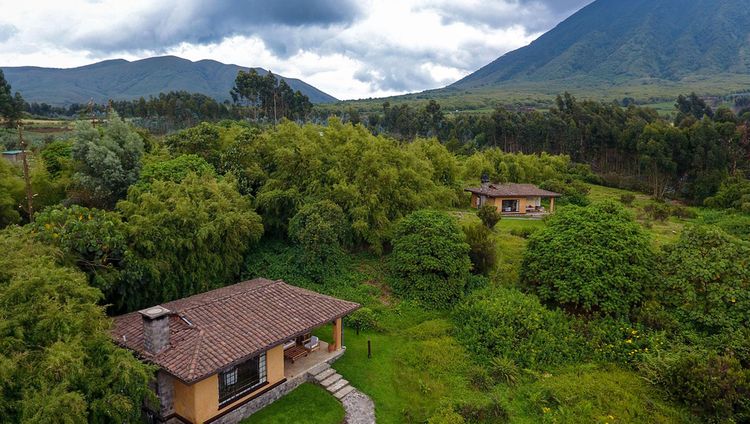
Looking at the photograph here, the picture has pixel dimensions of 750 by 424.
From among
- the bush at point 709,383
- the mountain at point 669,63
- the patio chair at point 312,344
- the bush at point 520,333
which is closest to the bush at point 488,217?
the bush at point 520,333

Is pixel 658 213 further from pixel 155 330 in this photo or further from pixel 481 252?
pixel 155 330

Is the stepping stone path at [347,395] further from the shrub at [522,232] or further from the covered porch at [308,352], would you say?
the shrub at [522,232]

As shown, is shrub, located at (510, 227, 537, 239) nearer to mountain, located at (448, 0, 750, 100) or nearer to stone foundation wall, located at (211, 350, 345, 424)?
stone foundation wall, located at (211, 350, 345, 424)

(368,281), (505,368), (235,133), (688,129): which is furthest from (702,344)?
(688,129)

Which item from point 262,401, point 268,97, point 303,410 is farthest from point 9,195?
point 268,97

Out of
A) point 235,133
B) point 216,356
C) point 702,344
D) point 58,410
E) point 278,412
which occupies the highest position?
point 235,133

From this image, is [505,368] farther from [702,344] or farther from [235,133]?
[235,133]
